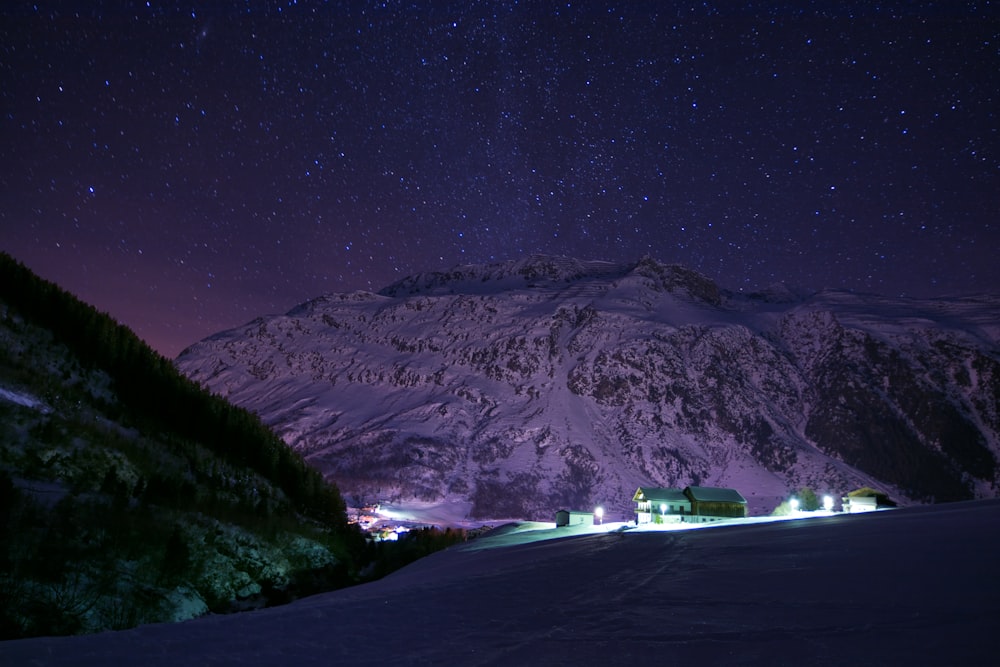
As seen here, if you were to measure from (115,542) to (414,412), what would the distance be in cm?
17287

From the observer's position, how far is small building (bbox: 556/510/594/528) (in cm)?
6719

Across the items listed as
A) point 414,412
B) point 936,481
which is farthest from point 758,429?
point 414,412

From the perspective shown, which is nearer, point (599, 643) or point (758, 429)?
point (599, 643)

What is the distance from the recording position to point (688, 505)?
70.8 metres

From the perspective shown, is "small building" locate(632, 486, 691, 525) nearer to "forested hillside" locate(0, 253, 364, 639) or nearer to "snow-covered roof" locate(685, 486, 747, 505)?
"snow-covered roof" locate(685, 486, 747, 505)

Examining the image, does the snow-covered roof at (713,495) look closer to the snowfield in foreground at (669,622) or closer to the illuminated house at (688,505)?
the illuminated house at (688,505)

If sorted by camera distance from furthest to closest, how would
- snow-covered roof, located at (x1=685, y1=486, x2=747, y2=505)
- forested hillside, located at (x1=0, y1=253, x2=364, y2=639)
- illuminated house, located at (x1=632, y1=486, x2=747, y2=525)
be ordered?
snow-covered roof, located at (x1=685, y1=486, x2=747, y2=505), illuminated house, located at (x1=632, y1=486, x2=747, y2=525), forested hillside, located at (x1=0, y1=253, x2=364, y2=639)

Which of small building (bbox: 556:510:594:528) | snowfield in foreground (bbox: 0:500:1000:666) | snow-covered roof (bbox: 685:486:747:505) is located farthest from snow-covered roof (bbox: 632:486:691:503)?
snowfield in foreground (bbox: 0:500:1000:666)

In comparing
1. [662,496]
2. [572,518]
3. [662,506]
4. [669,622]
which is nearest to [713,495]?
[662,496]

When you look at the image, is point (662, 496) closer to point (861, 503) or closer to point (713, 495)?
point (713, 495)

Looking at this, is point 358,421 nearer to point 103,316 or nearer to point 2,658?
point 103,316

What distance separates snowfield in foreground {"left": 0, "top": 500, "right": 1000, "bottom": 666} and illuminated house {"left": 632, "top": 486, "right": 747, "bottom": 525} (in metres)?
57.2

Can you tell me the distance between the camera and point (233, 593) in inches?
1132

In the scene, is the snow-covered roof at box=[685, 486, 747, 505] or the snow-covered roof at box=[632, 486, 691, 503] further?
the snow-covered roof at box=[685, 486, 747, 505]
